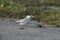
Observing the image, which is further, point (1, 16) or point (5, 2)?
point (5, 2)

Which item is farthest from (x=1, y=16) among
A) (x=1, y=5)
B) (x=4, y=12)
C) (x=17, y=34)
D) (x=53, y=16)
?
(x=17, y=34)

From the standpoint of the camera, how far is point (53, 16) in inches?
416

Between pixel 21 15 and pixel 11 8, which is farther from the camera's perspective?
pixel 11 8

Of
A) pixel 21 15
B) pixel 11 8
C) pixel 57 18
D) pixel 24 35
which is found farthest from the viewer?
pixel 11 8

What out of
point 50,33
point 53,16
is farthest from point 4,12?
point 50,33

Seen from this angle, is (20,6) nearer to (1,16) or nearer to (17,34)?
(1,16)

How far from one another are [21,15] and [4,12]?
3.31ft

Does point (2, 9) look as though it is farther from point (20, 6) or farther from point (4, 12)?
point (20, 6)

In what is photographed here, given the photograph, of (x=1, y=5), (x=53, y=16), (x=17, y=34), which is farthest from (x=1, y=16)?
(x=17, y=34)

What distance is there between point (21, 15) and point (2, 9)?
1.22 m

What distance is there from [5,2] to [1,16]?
1.53 metres

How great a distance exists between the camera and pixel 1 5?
498 inches

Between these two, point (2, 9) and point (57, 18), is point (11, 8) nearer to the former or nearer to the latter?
point (2, 9)

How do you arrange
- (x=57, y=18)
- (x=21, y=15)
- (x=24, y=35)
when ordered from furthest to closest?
(x=21, y=15), (x=57, y=18), (x=24, y=35)
